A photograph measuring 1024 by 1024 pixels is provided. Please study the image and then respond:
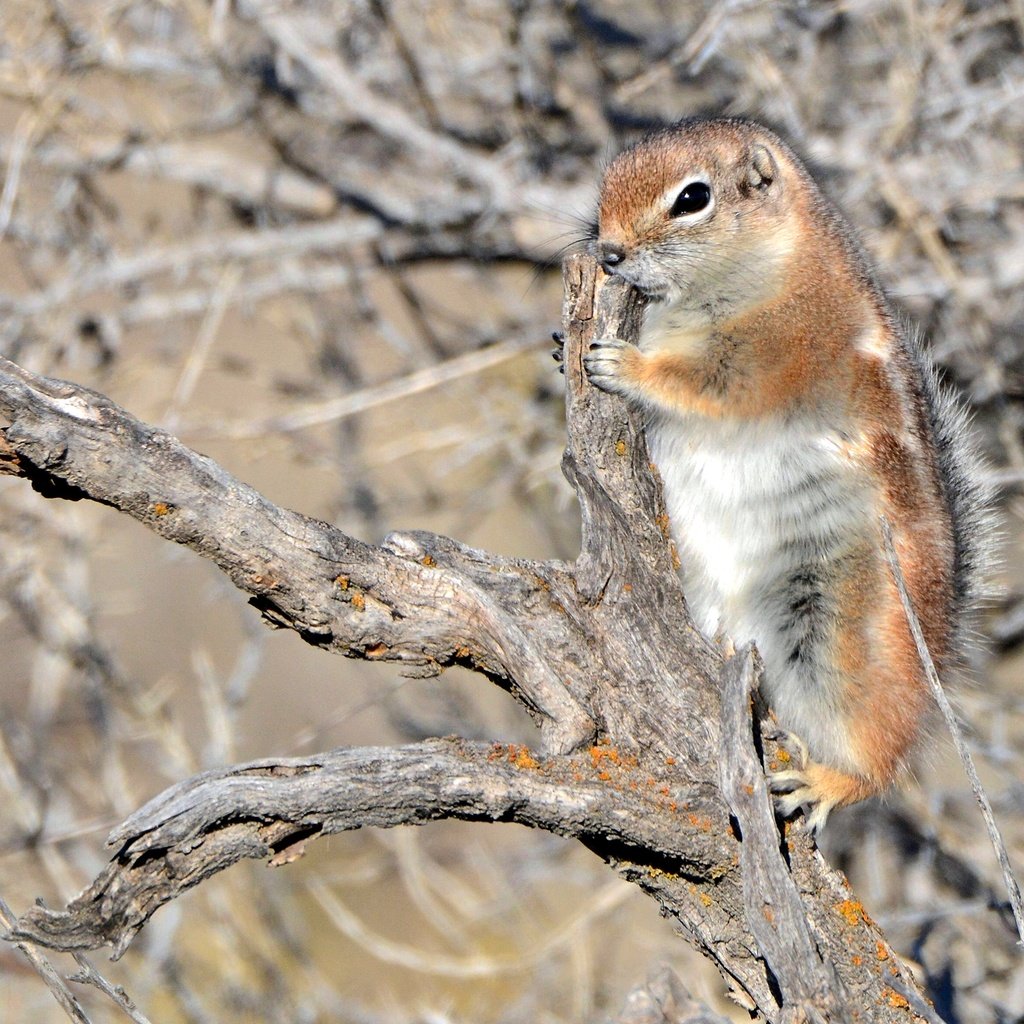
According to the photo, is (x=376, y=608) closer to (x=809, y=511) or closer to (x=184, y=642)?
(x=809, y=511)

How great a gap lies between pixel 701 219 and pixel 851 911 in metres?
1.77

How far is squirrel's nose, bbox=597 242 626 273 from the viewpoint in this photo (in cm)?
300

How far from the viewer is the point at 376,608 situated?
2.39 metres

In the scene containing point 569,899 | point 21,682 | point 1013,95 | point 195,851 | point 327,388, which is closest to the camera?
point 195,851

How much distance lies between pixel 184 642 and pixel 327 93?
4627 millimetres

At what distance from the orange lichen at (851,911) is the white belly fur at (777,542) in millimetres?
390

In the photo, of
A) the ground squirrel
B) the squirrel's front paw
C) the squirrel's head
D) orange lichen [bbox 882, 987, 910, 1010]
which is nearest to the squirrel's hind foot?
the ground squirrel

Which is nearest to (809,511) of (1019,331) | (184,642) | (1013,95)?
(1013,95)

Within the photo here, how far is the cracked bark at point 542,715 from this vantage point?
7.08ft

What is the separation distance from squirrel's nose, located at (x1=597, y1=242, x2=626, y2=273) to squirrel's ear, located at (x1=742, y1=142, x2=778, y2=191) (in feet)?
1.80

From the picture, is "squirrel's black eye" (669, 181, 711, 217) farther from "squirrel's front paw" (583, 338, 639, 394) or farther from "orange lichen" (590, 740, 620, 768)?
"orange lichen" (590, 740, 620, 768)

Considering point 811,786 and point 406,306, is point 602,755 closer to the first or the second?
point 811,786

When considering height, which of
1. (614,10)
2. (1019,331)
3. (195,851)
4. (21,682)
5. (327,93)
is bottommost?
(195,851)

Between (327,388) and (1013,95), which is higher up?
(327,388)
